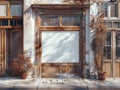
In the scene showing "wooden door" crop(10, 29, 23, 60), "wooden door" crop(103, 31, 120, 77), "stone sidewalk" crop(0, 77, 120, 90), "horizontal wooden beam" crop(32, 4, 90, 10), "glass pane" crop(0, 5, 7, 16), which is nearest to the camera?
"stone sidewalk" crop(0, 77, 120, 90)

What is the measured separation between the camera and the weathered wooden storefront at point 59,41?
14.4 metres

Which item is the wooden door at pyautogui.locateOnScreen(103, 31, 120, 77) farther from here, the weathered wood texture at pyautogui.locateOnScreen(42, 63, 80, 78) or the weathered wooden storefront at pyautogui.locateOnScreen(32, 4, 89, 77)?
the weathered wood texture at pyautogui.locateOnScreen(42, 63, 80, 78)

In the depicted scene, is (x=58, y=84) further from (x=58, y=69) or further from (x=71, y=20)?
(x=71, y=20)

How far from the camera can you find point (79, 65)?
14508 millimetres

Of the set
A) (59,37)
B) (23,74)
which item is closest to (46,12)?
(59,37)

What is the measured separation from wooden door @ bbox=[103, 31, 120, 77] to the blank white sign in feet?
5.60

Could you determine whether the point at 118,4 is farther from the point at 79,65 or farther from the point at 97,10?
the point at 79,65

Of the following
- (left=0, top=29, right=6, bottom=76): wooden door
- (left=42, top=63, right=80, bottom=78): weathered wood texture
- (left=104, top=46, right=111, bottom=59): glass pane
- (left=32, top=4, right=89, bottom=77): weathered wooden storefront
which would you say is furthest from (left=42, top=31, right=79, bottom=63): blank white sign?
(left=0, top=29, right=6, bottom=76): wooden door

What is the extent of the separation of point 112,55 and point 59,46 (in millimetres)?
2957

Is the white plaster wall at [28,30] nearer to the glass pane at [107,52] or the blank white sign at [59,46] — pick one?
the blank white sign at [59,46]

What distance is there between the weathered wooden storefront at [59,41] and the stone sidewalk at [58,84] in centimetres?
82

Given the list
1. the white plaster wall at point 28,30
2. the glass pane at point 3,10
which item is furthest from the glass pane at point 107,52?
the glass pane at point 3,10

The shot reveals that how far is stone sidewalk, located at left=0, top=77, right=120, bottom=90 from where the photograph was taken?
11.8 m

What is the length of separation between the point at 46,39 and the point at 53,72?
73.1 inches
